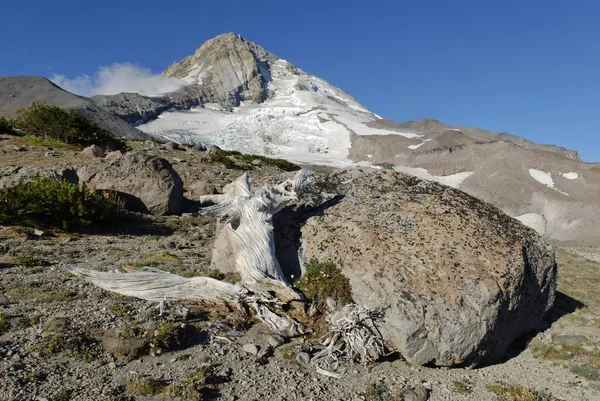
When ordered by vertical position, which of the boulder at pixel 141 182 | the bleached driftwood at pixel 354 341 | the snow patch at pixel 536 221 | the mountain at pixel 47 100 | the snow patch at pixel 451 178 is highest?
the mountain at pixel 47 100

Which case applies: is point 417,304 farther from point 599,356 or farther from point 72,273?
point 72,273

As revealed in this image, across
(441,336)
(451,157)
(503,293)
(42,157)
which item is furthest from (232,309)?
(451,157)

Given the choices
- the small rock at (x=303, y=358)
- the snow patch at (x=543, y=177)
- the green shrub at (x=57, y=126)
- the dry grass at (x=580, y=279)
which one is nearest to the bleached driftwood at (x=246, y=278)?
the small rock at (x=303, y=358)

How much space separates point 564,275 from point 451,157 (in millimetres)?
19838

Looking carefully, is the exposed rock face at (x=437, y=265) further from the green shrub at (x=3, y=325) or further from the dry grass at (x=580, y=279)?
the green shrub at (x=3, y=325)

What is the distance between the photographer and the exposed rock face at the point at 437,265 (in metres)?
6.30

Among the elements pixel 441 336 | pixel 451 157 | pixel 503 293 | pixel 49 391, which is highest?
pixel 451 157

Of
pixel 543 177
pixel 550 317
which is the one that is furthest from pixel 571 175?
pixel 550 317

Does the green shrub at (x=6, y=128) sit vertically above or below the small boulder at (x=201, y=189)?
above

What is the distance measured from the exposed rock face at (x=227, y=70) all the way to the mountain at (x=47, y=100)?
111 ft

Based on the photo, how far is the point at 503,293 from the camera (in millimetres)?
6676

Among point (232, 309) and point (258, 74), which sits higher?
point (258, 74)

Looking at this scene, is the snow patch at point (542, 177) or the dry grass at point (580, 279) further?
the snow patch at point (542, 177)

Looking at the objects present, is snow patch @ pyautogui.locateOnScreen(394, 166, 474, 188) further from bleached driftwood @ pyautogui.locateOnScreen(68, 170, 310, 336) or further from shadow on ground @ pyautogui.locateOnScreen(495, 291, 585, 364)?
bleached driftwood @ pyautogui.locateOnScreen(68, 170, 310, 336)
